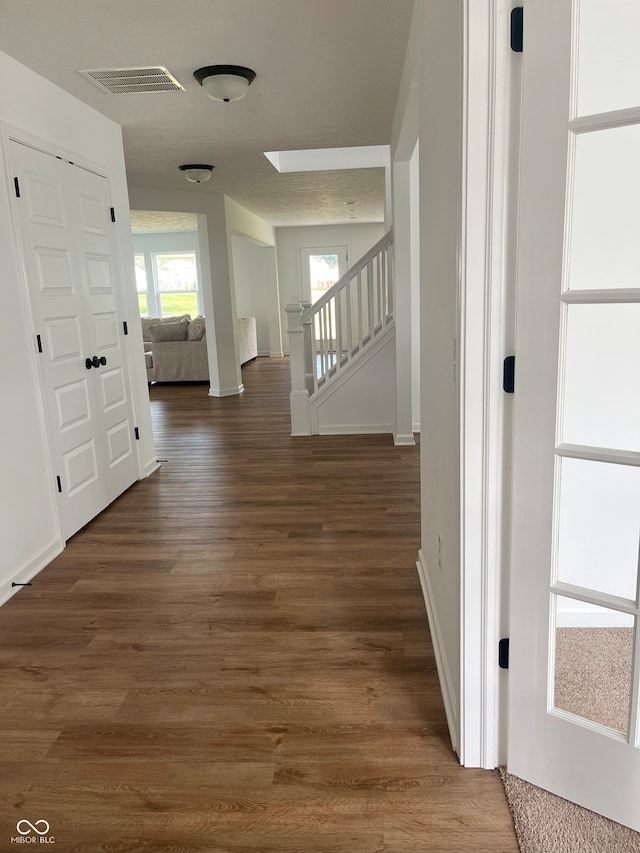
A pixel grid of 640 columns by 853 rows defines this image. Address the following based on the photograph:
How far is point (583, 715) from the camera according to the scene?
1.60 metres

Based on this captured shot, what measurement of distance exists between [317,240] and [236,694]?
11047mm

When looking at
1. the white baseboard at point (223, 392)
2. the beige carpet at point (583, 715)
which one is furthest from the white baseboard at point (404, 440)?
the white baseboard at point (223, 392)

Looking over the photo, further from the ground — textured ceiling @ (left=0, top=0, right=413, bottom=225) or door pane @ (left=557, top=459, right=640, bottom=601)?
textured ceiling @ (left=0, top=0, right=413, bottom=225)

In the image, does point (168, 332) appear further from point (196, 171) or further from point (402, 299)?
point (402, 299)

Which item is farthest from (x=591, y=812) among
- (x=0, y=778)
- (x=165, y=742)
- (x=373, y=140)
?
(x=373, y=140)

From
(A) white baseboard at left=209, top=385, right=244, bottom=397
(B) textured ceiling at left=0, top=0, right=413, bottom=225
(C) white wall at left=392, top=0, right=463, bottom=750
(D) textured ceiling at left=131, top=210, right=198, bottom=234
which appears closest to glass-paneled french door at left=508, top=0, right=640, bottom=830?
(C) white wall at left=392, top=0, right=463, bottom=750

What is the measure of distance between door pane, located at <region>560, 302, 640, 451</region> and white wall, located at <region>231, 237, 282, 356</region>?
10.8m

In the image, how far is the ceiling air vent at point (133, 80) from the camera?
10.7 feet

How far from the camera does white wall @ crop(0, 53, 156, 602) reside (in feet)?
9.26

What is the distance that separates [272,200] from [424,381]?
655cm

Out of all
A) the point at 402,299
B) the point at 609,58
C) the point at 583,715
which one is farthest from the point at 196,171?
the point at 583,715

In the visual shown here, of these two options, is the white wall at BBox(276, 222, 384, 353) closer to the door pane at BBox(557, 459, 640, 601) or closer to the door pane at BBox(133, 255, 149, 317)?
the door pane at BBox(133, 255, 149, 317)

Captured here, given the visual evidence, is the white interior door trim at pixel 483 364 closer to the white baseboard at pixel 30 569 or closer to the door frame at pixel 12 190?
the white baseboard at pixel 30 569

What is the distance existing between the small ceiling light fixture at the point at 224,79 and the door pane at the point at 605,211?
8.59ft
